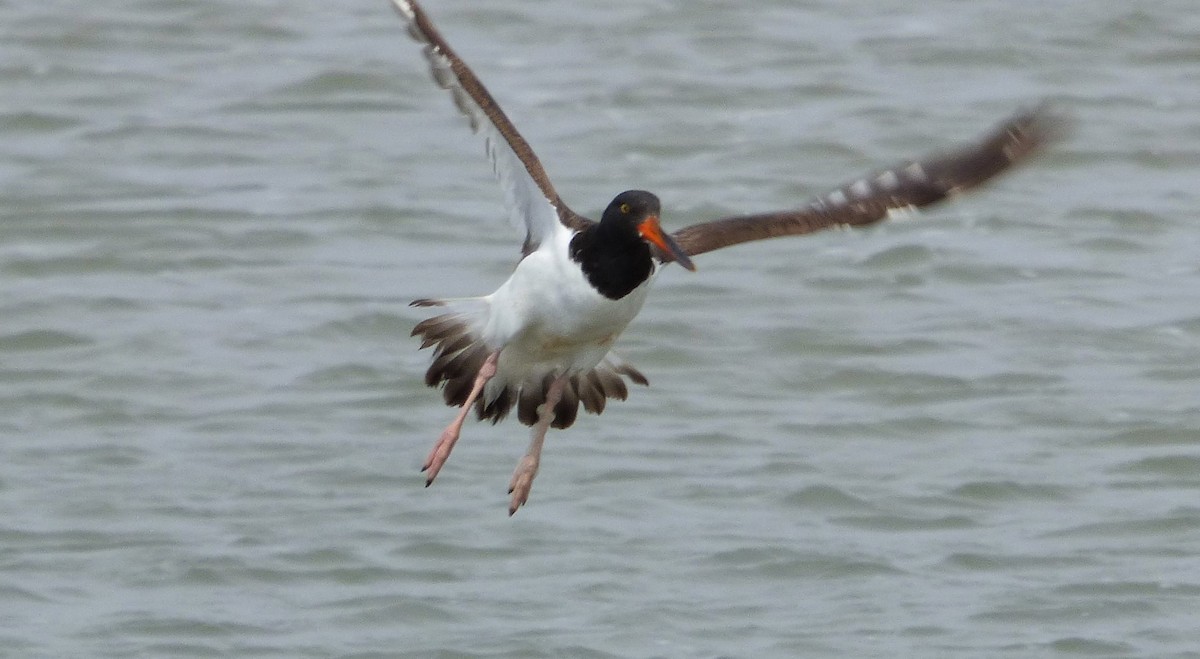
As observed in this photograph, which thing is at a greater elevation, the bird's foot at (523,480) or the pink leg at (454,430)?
Result: the pink leg at (454,430)

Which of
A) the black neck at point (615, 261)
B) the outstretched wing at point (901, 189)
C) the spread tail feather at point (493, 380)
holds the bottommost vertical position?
the spread tail feather at point (493, 380)

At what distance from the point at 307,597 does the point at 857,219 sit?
3.66 metres

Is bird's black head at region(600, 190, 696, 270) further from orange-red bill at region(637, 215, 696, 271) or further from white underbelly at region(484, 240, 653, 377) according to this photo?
white underbelly at region(484, 240, 653, 377)

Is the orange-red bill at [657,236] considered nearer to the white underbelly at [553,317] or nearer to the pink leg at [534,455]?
the white underbelly at [553,317]

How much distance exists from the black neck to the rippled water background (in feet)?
8.10

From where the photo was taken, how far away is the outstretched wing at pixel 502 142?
28.9ft

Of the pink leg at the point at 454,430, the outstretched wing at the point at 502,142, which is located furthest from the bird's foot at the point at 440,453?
the outstretched wing at the point at 502,142

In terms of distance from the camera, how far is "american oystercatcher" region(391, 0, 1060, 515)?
8.91 meters

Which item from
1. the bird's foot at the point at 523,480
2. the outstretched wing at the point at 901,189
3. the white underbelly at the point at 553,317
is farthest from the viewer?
the bird's foot at the point at 523,480

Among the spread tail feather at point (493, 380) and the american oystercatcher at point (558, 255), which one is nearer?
the american oystercatcher at point (558, 255)

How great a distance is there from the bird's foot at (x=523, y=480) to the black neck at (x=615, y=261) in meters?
0.88

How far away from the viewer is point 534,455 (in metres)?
9.56

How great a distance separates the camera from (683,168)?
703 inches

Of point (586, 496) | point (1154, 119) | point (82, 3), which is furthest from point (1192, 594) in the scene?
point (82, 3)
